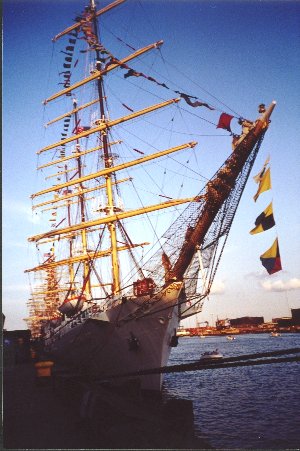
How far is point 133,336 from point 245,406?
27.2 feet

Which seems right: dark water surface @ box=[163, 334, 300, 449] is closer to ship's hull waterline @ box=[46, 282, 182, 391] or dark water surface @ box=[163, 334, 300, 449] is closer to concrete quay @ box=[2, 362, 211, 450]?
ship's hull waterline @ box=[46, 282, 182, 391]

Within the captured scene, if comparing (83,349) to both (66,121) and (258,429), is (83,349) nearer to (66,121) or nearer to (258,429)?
(258,429)

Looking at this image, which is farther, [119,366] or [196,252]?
[119,366]

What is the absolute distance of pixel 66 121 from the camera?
25.6 m

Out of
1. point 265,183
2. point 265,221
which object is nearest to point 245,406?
point 265,221

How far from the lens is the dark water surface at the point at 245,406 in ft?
38.0

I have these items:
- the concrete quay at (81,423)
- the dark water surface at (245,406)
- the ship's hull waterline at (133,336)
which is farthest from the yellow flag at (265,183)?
the dark water surface at (245,406)

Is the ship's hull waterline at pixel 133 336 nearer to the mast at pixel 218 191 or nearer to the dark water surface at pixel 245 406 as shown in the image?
the mast at pixel 218 191

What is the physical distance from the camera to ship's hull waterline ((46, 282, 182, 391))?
41.1 ft

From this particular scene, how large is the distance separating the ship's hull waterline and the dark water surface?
3176 mm

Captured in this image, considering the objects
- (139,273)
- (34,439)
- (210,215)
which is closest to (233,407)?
(139,273)

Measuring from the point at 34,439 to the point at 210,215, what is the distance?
26.9 ft

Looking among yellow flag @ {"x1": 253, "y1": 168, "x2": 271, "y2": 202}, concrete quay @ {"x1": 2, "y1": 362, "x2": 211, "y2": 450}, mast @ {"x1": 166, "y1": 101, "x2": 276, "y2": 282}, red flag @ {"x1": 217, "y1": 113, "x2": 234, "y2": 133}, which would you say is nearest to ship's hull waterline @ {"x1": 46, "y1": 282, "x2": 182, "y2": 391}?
mast @ {"x1": 166, "y1": 101, "x2": 276, "y2": 282}

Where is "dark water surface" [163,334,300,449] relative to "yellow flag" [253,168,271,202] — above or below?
below
